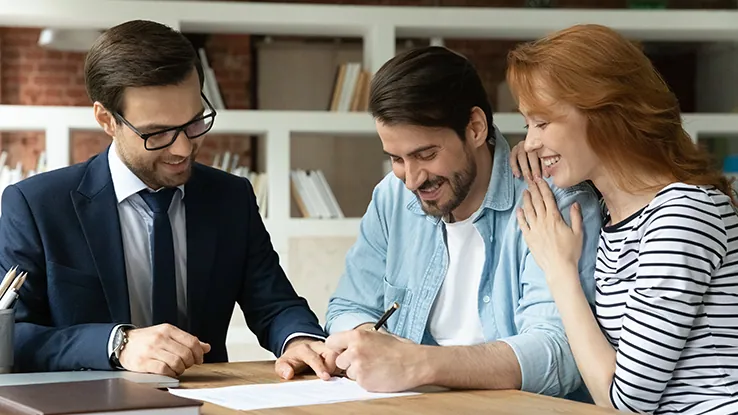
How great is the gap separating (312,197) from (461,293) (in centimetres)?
250

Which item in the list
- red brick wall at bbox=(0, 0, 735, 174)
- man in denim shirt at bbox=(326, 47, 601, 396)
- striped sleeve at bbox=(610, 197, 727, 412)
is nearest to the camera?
striped sleeve at bbox=(610, 197, 727, 412)

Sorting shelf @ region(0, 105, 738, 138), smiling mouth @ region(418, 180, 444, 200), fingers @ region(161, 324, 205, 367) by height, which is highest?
shelf @ region(0, 105, 738, 138)

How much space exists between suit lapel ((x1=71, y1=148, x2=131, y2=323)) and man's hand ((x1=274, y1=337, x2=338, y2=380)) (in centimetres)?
37

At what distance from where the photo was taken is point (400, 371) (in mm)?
1617

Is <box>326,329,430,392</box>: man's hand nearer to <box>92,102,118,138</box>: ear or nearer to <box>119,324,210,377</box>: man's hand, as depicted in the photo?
<box>119,324,210,377</box>: man's hand

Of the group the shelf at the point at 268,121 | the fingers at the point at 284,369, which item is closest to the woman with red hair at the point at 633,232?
the fingers at the point at 284,369

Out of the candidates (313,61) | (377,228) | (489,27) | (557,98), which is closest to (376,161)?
(313,61)

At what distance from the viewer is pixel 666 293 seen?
156 centimetres

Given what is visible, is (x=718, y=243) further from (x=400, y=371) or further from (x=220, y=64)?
(x=220, y=64)

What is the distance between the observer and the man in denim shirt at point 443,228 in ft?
6.51

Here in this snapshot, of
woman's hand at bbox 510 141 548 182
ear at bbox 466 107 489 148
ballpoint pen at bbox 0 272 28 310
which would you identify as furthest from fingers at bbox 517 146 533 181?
ballpoint pen at bbox 0 272 28 310

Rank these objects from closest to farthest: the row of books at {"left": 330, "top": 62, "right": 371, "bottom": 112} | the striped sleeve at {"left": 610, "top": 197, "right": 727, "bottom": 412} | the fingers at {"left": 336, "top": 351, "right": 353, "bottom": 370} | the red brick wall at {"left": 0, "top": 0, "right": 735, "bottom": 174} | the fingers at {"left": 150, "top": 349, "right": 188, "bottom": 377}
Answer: the striped sleeve at {"left": 610, "top": 197, "right": 727, "bottom": 412}
the fingers at {"left": 336, "top": 351, "right": 353, "bottom": 370}
the fingers at {"left": 150, "top": 349, "right": 188, "bottom": 377}
the row of books at {"left": 330, "top": 62, "right": 371, "bottom": 112}
the red brick wall at {"left": 0, "top": 0, "right": 735, "bottom": 174}

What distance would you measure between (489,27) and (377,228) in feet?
8.03

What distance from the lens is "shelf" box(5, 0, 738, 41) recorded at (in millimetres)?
4242
